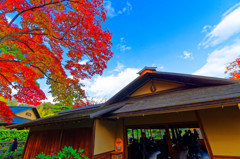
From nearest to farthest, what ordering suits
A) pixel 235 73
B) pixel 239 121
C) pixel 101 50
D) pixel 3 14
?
pixel 239 121
pixel 3 14
pixel 101 50
pixel 235 73

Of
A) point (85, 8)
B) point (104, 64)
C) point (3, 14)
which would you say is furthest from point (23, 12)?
point (104, 64)

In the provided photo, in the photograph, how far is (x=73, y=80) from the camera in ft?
21.4

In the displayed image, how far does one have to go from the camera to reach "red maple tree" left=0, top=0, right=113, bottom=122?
4438 mm

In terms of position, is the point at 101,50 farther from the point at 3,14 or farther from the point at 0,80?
the point at 0,80

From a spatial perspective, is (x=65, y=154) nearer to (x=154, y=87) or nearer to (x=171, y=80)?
(x=154, y=87)

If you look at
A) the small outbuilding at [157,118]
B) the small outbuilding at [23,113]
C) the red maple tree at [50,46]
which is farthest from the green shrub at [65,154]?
the small outbuilding at [23,113]

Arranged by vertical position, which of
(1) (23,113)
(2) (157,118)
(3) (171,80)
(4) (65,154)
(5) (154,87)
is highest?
(1) (23,113)

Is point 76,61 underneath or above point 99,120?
above

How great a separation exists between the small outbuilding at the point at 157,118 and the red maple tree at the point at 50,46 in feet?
6.54

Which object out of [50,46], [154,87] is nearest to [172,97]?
[154,87]

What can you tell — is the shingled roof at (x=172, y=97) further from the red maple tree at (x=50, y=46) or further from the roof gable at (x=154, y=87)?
the red maple tree at (x=50, y=46)

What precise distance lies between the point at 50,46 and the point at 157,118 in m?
7.16

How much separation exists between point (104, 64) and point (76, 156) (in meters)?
4.90

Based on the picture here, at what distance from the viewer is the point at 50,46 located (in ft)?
20.6
